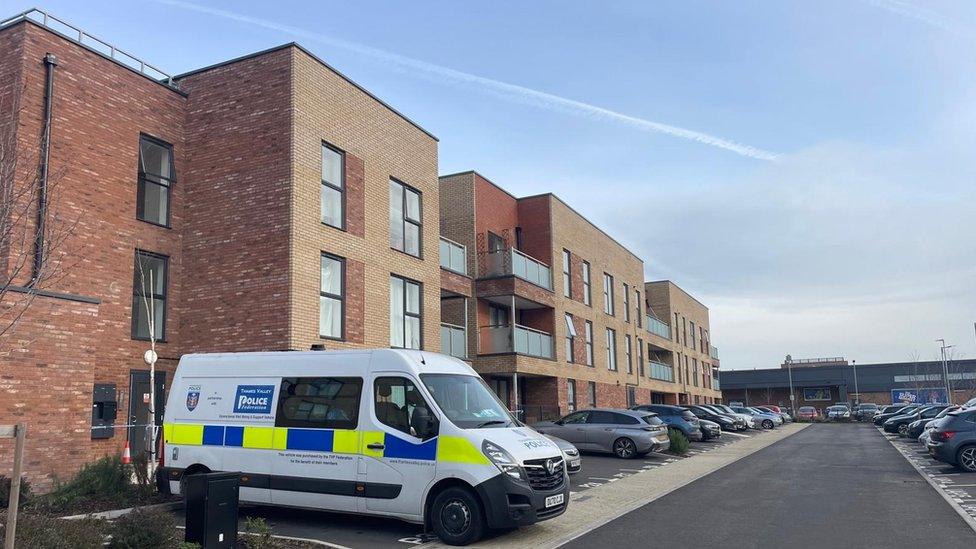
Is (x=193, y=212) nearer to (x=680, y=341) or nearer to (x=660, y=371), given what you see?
(x=660, y=371)

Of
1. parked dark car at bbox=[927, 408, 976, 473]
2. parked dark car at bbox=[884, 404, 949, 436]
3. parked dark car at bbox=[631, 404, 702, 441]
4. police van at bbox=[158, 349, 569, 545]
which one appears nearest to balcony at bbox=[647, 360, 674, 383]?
parked dark car at bbox=[884, 404, 949, 436]

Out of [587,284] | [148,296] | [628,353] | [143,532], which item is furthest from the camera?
[628,353]

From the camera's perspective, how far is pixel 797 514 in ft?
38.8

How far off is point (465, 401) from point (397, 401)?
0.94 m

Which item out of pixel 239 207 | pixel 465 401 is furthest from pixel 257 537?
pixel 239 207

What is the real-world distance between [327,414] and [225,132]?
31.7 feet

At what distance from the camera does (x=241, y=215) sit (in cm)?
1723

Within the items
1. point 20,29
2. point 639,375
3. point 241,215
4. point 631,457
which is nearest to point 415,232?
point 241,215

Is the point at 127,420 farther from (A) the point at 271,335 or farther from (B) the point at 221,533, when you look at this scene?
(B) the point at 221,533

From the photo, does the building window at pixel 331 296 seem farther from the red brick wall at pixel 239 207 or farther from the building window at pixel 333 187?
the red brick wall at pixel 239 207

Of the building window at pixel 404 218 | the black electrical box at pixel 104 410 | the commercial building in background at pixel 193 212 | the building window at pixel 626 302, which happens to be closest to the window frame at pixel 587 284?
the building window at pixel 626 302

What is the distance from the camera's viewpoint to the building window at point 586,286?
115 feet

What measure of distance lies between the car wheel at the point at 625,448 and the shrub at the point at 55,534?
16.5 meters

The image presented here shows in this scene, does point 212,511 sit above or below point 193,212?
below
